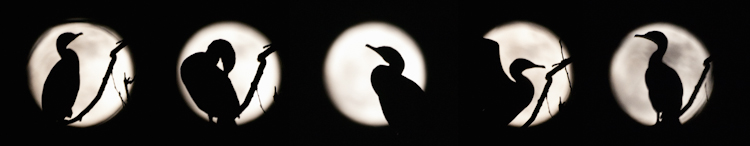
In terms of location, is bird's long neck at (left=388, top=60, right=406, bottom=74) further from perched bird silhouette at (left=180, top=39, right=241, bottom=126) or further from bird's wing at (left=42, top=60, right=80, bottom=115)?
bird's wing at (left=42, top=60, right=80, bottom=115)

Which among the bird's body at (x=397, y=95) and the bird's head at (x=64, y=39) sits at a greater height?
the bird's head at (x=64, y=39)

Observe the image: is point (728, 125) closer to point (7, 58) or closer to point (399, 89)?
point (399, 89)

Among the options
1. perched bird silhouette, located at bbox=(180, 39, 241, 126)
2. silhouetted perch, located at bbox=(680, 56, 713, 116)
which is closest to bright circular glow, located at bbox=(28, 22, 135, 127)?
perched bird silhouette, located at bbox=(180, 39, 241, 126)

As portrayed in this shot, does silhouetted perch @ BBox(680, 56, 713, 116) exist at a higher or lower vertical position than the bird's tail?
higher

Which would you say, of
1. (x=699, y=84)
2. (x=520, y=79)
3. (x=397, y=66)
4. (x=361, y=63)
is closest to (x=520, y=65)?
(x=520, y=79)

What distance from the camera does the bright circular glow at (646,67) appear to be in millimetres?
1222

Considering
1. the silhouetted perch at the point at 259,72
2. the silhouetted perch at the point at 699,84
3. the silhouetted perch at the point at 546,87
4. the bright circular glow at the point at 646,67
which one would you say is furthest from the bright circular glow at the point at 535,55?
the silhouetted perch at the point at 259,72

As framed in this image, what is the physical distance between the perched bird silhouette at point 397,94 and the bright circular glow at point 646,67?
60 cm

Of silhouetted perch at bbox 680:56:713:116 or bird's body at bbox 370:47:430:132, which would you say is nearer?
bird's body at bbox 370:47:430:132

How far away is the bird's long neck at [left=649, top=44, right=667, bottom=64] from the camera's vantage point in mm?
1231

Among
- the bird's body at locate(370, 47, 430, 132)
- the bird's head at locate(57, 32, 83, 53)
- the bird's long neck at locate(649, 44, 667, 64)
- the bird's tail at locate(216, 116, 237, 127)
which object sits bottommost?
the bird's tail at locate(216, 116, 237, 127)

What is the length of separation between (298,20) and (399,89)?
1.15 feet

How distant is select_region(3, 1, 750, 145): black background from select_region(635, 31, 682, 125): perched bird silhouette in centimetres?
6

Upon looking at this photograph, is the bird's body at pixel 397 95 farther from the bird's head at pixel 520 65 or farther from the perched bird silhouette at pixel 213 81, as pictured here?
the perched bird silhouette at pixel 213 81
